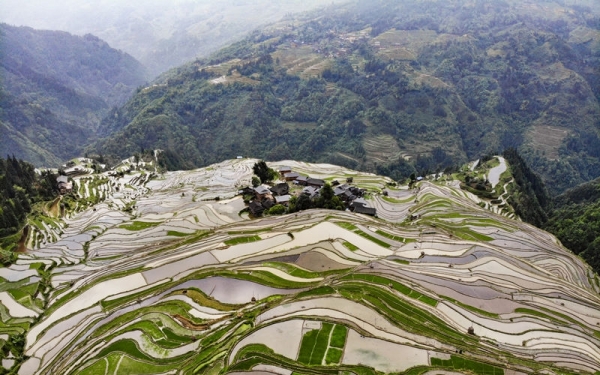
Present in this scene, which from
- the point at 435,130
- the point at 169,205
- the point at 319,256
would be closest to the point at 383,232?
the point at 319,256

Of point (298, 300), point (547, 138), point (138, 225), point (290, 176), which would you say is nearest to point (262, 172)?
point (290, 176)

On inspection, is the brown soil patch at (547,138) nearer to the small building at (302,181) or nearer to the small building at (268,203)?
the small building at (302,181)

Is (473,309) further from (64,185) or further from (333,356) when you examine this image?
(64,185)

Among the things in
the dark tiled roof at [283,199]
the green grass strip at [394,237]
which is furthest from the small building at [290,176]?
the green grass strip at [394,237]

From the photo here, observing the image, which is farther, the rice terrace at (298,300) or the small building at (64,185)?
the small building at (64,185)

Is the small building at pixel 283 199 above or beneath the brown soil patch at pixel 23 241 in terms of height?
beneath

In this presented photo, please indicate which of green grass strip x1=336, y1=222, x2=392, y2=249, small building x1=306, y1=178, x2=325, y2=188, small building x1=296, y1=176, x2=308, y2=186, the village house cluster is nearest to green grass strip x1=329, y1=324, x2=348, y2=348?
green grass strip x1=336, y1=222, x2=392, y2=249
